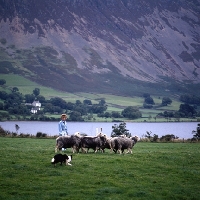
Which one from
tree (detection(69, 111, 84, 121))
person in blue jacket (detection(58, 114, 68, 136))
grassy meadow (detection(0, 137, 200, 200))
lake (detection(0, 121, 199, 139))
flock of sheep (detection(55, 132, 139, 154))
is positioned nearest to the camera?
grassy meadow (detection(0, 137, 200, 200))

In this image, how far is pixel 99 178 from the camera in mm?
21391

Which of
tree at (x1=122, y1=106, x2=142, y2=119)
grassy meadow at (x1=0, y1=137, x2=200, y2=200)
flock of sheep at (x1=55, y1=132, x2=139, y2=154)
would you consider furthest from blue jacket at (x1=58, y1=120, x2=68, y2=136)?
tree at (x1=122, y1=106, x2=142, y2=119)

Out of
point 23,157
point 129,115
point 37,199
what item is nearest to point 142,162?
point 23,157

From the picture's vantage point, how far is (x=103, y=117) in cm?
18150

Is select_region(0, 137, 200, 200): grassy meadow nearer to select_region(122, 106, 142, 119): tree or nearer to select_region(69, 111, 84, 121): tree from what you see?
select_region(69, 111, 84, 121): tree

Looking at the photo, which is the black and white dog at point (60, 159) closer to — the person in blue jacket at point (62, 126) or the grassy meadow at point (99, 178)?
→ the grassy meadow at point (99, 178)

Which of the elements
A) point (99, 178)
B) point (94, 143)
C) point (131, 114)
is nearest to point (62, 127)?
point (94, 143)

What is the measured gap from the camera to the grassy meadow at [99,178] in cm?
1883

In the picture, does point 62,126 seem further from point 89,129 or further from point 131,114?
point 131,114

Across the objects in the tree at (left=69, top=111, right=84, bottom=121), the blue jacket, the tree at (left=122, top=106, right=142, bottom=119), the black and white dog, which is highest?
the tree at (left=122, top=106, right=142, bottom=119)

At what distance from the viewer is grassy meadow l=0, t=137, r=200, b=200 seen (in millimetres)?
18828

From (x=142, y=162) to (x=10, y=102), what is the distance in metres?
175

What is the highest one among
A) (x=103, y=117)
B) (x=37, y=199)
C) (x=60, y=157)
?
(x=103, y=117)

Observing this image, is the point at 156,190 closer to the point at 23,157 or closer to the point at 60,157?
the point at 60,157
